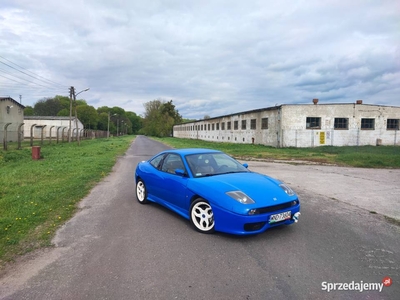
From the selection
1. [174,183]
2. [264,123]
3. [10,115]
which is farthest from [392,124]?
[10,115]

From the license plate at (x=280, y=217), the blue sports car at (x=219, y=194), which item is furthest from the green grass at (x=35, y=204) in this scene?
the license plate at (x=280, y=217)

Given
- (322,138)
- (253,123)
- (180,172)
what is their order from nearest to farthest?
(180,172) < (322,138) < (253,123)

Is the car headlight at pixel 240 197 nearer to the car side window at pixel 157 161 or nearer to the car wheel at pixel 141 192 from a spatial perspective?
the car side window at pixel 157 161

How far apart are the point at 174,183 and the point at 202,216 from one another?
3.24 feet

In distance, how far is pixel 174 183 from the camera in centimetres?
536

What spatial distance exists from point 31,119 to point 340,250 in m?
68.9

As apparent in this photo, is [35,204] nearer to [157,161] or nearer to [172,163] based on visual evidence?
[157,161]

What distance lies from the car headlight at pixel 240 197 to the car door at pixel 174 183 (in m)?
1.01

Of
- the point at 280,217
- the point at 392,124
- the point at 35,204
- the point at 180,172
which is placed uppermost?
the point at 392,124

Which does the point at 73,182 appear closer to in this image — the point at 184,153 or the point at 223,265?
the point at 184,153

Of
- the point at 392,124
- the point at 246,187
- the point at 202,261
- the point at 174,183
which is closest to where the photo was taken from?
the point at 202,261

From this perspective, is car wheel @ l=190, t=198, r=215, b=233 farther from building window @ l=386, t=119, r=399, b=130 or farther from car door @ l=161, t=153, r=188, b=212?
building window @ l=386, t=119, r=399, b=130

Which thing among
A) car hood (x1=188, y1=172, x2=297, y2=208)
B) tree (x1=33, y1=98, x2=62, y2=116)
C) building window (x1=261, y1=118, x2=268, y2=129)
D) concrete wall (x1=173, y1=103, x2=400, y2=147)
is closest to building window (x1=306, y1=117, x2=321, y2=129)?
→ concrete wall (x1=173, y1=103, x2=400, y2=147)

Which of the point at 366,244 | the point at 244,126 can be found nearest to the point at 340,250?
the point at 366,244
